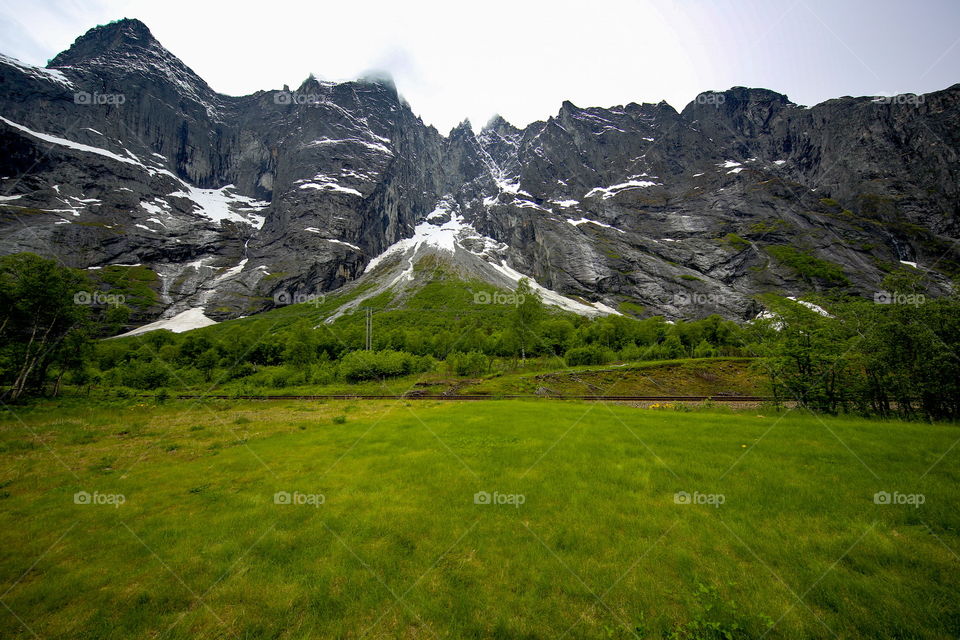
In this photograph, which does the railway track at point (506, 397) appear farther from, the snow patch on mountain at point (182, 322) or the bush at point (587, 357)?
the snow patch on mountain at point (182, 322)

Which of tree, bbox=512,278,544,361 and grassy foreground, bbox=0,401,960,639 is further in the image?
tree, bbox=512,278,544,361

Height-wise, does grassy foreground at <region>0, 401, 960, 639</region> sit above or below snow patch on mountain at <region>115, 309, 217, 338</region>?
above

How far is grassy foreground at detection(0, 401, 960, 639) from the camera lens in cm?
471

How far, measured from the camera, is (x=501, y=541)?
6.67 meters

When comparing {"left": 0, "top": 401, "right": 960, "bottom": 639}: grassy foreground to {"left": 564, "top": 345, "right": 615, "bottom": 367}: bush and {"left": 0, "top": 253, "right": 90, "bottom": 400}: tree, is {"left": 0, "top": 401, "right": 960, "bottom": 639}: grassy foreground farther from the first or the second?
{"left": 564, "top": 345, "right": 615, "bottom": 367}: bush

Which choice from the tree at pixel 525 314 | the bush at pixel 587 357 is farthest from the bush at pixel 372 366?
the bush at pixel 587 357

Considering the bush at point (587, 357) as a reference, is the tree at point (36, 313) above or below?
above

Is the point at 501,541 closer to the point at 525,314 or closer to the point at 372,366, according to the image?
the point at 525,314

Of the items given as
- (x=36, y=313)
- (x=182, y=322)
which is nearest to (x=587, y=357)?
(x=36, y=313)

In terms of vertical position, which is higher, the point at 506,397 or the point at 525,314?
the point at 525,314

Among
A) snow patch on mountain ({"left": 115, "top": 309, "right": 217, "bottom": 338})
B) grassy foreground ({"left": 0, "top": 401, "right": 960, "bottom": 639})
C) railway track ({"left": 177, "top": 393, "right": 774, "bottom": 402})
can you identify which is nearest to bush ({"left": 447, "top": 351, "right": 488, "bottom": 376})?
railway track ({"left": 177, "top": 393, "right": 774, "bottom": 402})

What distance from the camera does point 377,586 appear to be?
545 centimetres

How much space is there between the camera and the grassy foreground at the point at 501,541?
471cm

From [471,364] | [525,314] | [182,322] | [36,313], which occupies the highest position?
[36,313]
